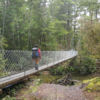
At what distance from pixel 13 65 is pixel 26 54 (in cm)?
83

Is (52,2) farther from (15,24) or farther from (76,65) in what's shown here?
(76,65)

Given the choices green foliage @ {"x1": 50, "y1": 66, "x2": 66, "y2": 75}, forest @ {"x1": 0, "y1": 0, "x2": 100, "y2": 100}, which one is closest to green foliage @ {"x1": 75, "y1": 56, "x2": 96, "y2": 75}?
forest @ {"x1": 0, "y1": 0, "x2": 100, "y2": 100}

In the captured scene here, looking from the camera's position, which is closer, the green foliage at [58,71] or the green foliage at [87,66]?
the green foliage at [58,71]

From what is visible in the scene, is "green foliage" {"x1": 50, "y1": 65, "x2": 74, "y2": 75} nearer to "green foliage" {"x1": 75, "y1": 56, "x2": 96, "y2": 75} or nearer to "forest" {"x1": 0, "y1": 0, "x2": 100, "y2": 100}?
"forest" {"x1": 0, "y1": 0, "x2": 100, "y2": 100}

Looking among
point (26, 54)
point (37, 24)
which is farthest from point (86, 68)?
point (26, 54)

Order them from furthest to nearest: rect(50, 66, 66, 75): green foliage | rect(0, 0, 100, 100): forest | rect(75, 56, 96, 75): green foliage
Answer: rect(75, 56, 96, 75): green foliage
rect(50, 66, 66, 75): green foliage
rect(0, 0, 100, 100): forest

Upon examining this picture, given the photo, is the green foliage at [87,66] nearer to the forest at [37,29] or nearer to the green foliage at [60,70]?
the forest at [37,29]

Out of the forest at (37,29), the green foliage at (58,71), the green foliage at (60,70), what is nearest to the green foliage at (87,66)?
the forest at (37,29)

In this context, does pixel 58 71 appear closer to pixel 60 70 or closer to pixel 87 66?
pixel 60 70

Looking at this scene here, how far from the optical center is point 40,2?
468 inches

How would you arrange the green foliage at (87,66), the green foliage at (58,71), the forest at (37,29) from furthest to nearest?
the green foliage at (87,66), the green foliage at (58,71), the forest at (37,29)

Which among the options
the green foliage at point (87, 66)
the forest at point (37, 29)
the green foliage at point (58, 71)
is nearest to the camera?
the forest at point (37, 29)

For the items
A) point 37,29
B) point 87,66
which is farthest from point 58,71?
point 37,29

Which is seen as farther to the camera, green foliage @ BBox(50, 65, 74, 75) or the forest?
green foliage @ BBox(50, 65, 74, 75)
